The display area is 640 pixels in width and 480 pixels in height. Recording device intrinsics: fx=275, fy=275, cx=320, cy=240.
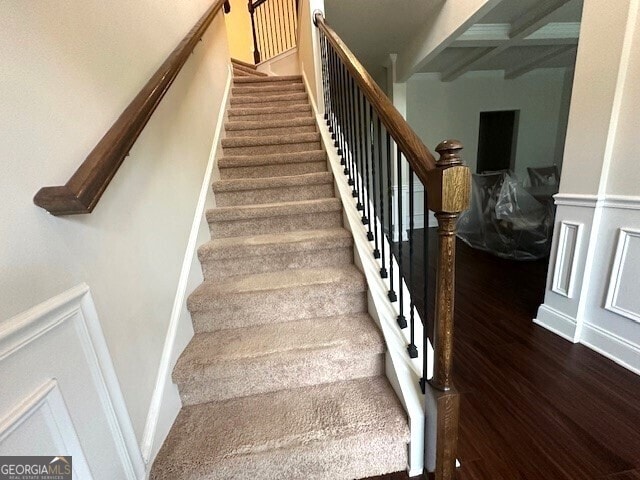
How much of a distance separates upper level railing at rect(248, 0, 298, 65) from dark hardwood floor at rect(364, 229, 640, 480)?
5.39 metres

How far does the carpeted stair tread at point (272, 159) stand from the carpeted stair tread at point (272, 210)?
1.65ft

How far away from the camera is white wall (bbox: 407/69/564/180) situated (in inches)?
178

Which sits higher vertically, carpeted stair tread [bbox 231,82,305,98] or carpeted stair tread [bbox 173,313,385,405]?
carpeted stair tread [bbox 231,82,305,98]

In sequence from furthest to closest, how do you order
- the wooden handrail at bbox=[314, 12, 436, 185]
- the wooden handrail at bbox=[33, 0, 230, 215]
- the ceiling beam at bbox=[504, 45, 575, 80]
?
the ceiling beam at bbox=[504, 45, 575, 80]
the wooden handrail at bbox=[314, 12, 436, 185]
the wooden handrail at bbox=[33, 0, 230, 215]

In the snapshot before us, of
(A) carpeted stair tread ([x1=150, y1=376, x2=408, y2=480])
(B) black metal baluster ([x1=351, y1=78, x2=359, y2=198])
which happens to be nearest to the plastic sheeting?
(B) black metal baluster ([x1=351, y1=78, x2=359, y2=198])

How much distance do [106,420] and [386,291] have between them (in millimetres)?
1042

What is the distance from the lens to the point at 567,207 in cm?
167

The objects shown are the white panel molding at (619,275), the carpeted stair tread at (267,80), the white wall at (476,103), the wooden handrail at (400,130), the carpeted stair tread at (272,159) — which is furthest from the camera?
the white wall at (476,103)

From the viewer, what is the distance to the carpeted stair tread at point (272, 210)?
1668 mm

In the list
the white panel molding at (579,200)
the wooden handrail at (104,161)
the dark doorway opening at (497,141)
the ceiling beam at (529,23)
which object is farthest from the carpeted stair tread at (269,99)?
the dark doorway opening at (497,141)

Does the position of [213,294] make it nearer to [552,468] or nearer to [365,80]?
[365,80]

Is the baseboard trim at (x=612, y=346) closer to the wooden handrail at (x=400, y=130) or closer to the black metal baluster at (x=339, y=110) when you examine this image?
the wooden handrail at (x=400, y=130)

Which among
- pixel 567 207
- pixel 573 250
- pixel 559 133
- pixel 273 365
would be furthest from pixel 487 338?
pixel 559 133

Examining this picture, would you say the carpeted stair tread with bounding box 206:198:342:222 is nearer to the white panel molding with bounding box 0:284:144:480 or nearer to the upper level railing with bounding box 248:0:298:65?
the white panel molding with bounding box 0:284:144:480
